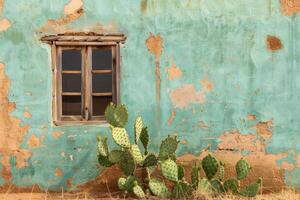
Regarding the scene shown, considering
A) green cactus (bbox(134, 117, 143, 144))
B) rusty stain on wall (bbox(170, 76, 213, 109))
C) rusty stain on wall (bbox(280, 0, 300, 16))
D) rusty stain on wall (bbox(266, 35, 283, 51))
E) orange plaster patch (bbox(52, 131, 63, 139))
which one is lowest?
orange plaster patch (bbox(52, 131, 63, 139))

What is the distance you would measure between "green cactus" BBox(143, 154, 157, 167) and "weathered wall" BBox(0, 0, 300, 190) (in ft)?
2.40

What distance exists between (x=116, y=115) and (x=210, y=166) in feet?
4.91

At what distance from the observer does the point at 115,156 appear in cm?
775

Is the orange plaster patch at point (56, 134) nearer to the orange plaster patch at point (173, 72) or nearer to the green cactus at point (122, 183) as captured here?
the green cactus at point (122, 183)

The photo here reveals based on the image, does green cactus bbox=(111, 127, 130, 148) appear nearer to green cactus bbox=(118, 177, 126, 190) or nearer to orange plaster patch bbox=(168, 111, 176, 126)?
green cactus bbox=(118, 177, 126, 190)

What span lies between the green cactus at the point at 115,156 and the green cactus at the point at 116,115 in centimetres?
36

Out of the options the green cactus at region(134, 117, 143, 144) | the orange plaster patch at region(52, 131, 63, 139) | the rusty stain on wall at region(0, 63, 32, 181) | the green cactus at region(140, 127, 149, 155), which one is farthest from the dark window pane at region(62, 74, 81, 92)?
the green cactus at region(140, 127, 149, 155)

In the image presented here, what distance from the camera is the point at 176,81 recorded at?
8.55m

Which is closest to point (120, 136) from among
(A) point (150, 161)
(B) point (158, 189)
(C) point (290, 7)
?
(A) point (150, 161)

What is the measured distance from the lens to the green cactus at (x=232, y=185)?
776cm

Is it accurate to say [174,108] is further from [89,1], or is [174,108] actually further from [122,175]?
[89,1]

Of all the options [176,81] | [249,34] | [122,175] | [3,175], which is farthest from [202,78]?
[3,175]

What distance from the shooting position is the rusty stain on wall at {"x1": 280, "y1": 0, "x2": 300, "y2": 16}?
8.69 meters

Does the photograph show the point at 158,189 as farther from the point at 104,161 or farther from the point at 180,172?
the point at 104,161
